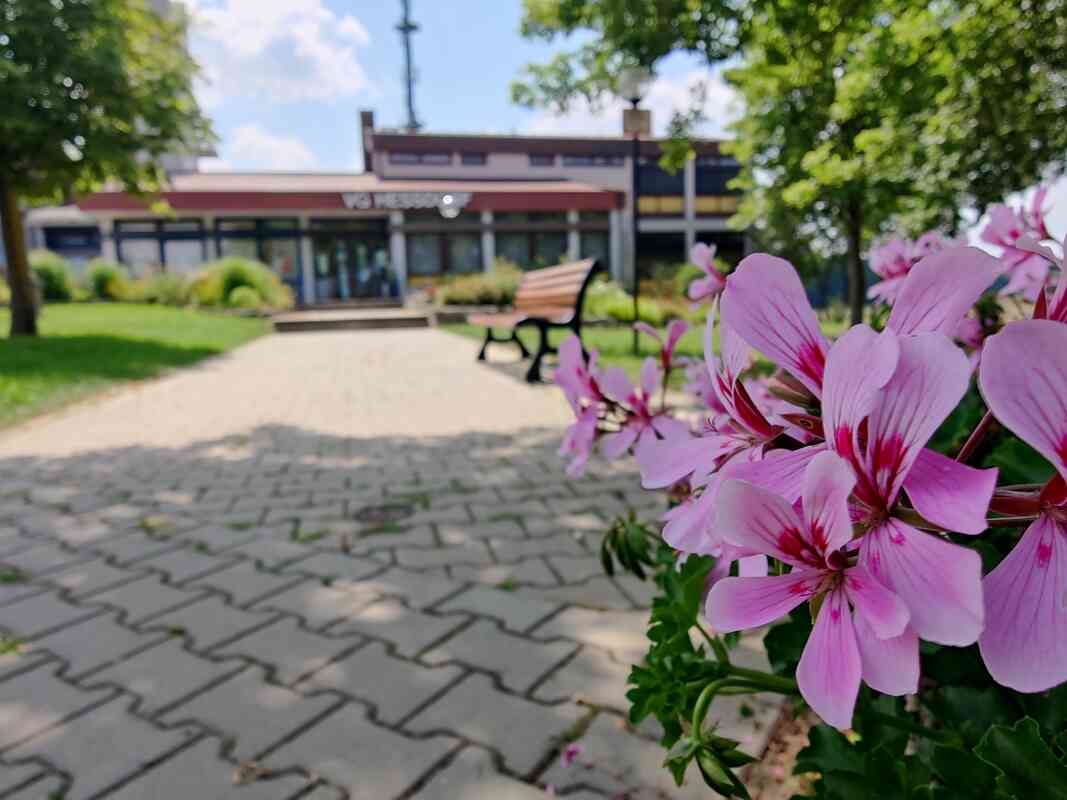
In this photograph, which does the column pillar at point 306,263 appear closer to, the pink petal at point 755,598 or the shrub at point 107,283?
the shrub at point 107,283

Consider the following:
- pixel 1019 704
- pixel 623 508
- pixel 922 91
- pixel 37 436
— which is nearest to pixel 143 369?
pixel 37 436

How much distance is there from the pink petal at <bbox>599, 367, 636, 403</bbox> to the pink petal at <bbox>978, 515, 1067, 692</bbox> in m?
0.85

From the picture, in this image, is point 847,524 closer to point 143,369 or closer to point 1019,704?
point 1019,704

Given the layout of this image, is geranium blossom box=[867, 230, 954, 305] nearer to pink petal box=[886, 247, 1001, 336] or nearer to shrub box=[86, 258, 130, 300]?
pink petal box=[886, 247, 1001, 336]

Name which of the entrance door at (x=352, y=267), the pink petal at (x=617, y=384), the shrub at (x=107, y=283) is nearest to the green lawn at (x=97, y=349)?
the shrub at (x=107, y=283)

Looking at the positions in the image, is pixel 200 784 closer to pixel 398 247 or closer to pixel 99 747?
pixel 99 747

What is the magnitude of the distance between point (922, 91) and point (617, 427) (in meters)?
8.20

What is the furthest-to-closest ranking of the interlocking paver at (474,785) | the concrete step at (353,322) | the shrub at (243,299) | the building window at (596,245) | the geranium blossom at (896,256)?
the building window at (596,245)
the shrub at (243,299)
the concrete step at (353,322)
the geranium blossom at (896,256)
the interlocking paver at (474,785)

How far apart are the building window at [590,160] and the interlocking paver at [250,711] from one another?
35914mm

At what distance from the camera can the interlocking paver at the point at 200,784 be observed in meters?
1.68

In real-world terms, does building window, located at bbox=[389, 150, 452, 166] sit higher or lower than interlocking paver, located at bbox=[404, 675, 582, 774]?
higher

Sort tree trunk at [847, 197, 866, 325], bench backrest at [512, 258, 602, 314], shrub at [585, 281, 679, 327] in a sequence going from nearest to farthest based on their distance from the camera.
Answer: bench backrest at [512, 258, 602, 314] < tree trunk at [847, 197, 866, 325] < shrub at [585, 281, 679, 327]

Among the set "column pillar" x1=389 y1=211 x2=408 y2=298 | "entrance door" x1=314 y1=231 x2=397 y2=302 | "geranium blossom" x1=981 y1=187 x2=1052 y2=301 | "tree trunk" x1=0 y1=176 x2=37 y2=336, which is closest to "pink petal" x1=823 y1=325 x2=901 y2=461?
"geranium blossom" x1=981 y1=187 x2=1052 y2=301

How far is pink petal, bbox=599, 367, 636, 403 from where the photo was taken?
1282 millimetres
